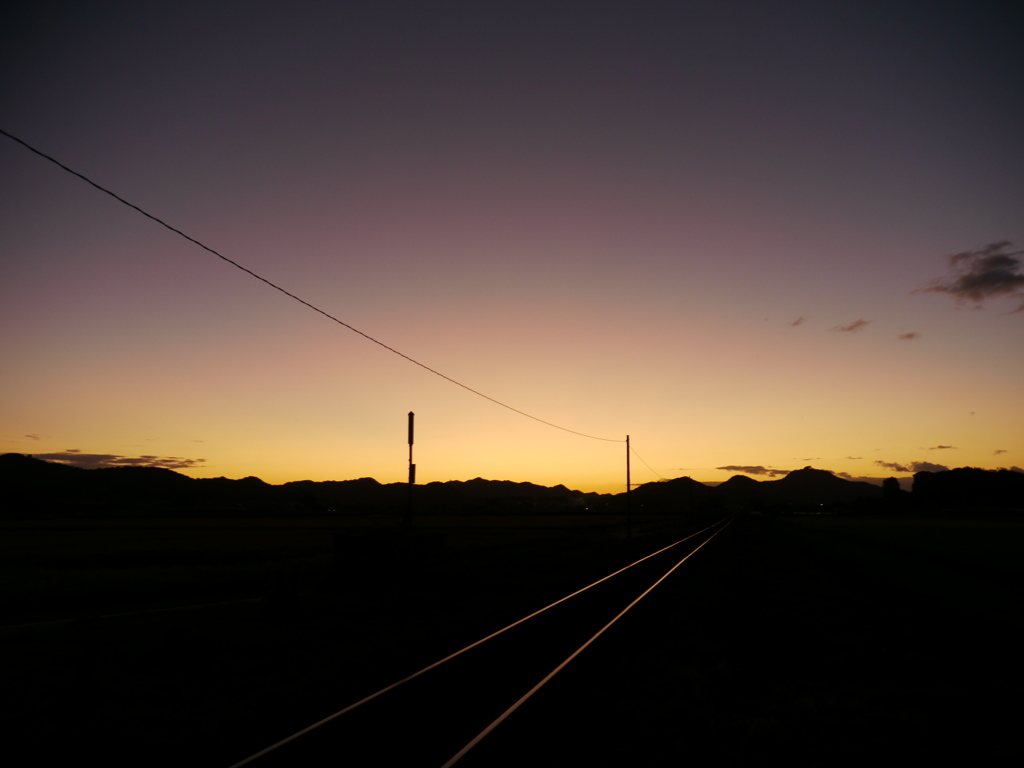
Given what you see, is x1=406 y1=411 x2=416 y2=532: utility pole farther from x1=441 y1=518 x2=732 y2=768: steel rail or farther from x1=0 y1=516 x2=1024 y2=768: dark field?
x1=441 y1=518 x2=732 y2=768: steel rail

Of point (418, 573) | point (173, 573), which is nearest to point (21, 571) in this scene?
point (173, 573)

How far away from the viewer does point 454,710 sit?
27.0 feet

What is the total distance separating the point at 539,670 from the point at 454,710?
2.60 m

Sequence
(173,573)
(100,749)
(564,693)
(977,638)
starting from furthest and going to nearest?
(173,573), (977,638), (564,693), (100,749)

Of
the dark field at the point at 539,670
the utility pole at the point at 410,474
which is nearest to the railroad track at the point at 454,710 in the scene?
the dark field at the point at 539,670

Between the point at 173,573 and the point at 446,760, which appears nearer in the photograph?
the point at 446,760

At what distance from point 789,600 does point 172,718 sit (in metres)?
18.1

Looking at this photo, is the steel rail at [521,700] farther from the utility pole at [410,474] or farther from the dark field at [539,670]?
the utility pole at [410,474]

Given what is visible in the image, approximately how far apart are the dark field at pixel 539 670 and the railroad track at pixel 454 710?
0.15 m

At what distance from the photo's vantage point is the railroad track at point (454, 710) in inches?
263

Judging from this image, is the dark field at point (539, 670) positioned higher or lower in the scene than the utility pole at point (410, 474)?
lower

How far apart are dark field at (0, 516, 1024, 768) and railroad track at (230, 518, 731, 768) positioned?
6.0 inches

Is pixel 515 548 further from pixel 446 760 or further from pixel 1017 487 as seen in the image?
pixel 1017 487

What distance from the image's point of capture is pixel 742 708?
8.89 meters
